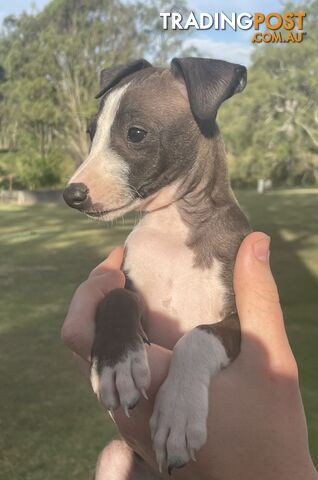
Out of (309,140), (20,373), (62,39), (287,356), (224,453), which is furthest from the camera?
(62,39)

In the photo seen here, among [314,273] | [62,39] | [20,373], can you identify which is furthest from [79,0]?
[20,373]

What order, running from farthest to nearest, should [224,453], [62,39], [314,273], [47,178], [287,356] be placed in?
[62,39] → [47,178] → [314,273] → [287,356] → [224,453]

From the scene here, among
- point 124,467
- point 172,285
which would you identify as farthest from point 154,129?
point 124,467

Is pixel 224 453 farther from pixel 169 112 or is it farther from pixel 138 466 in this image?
pixel 169 112

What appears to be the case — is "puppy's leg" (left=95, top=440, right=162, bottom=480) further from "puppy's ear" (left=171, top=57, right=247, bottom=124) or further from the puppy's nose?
"puppy's ear" (left=171, top=57, right=247, bottom=124)

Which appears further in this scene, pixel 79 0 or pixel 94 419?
pixel 79 0

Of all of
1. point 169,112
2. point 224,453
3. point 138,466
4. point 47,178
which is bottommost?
point 47,178

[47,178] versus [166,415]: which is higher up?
[166,415]

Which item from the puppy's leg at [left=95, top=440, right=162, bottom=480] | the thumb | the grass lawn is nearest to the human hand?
the thumb
